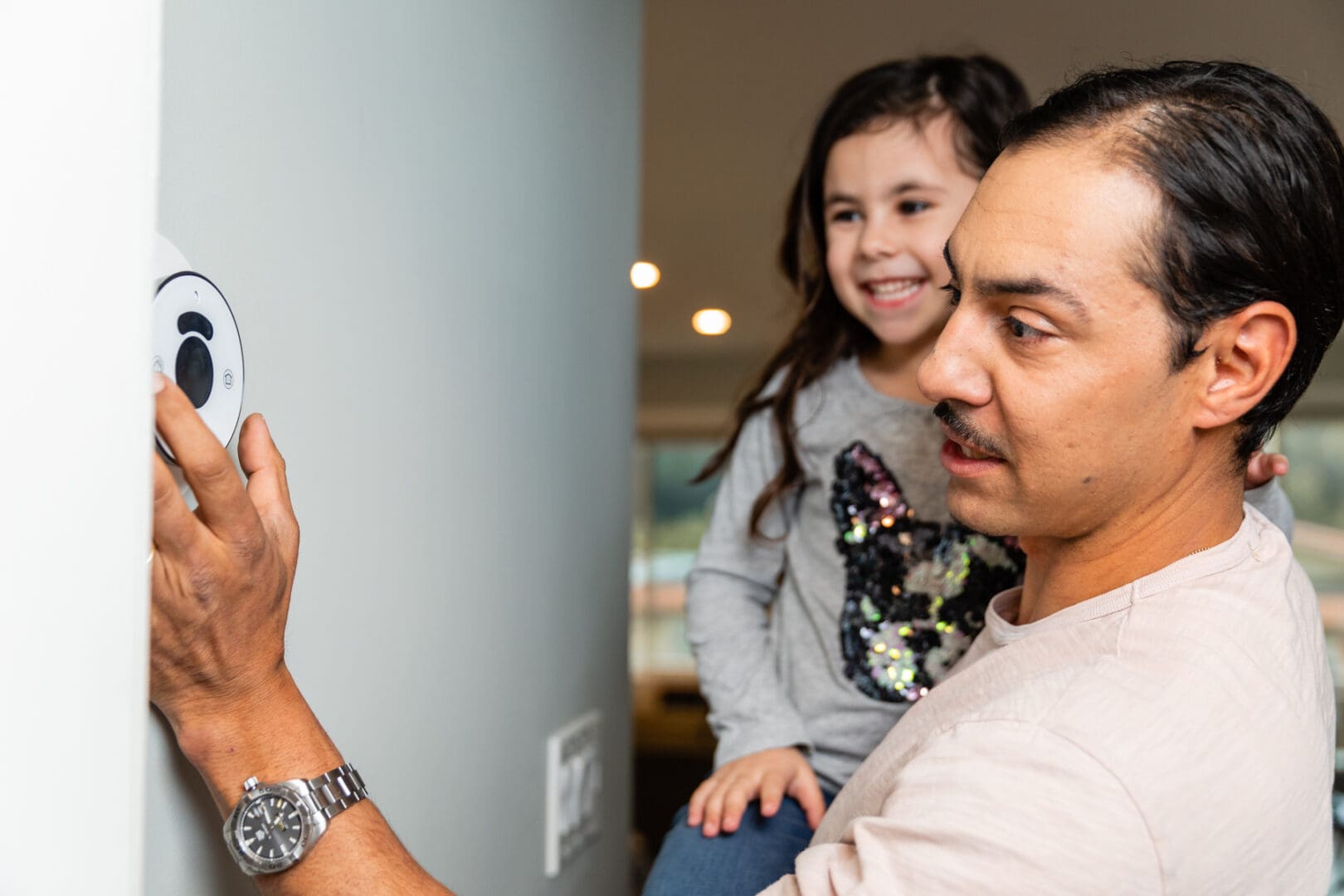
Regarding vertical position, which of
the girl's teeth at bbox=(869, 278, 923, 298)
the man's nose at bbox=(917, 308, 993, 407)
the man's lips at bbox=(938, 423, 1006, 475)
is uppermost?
the girl's teeth at bbox=(869, 278, 923, 298)

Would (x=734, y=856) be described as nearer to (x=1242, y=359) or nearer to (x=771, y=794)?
(x=771, y=794)

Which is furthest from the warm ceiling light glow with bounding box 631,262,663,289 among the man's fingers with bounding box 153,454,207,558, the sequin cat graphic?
the man's fingers with bounding box 153,454,207,558

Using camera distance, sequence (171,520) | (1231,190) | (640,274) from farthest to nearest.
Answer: (640,274)
(1231,190)
(171,520)

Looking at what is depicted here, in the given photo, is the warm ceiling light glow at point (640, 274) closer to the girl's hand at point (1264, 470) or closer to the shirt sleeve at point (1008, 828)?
the girl's hand at point (1264, 470)

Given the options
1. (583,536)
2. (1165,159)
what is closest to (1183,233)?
(1165,159)

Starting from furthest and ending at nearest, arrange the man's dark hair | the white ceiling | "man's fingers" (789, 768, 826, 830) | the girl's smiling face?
1. the white ceiling
2. the girl's smiling face
3. "man's fingers" (789, 768, 826, 830)
4. the man's dark hair

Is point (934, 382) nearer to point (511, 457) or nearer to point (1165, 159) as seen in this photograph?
point (1165, 159)

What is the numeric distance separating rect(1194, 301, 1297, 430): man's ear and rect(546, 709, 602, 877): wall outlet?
81 centimetres

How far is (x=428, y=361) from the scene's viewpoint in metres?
0.95

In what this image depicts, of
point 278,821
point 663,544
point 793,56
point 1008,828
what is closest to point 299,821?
point 278,821

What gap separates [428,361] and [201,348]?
341mm

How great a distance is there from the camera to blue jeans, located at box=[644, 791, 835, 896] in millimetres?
1098

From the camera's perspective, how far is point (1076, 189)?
0.78m

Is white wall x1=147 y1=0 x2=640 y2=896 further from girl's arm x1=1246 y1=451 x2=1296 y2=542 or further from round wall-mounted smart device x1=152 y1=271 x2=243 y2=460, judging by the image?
girl's arm x1=1246 y1=451 x2=1296 y2=542
